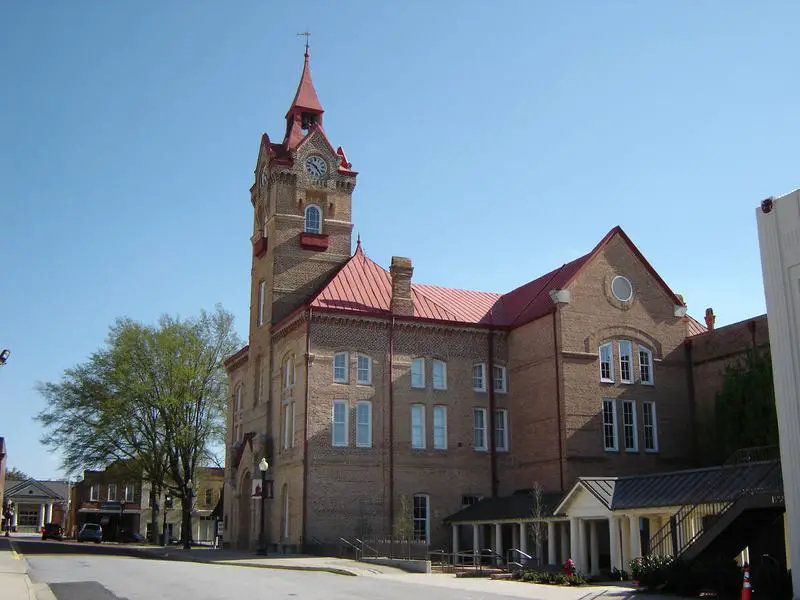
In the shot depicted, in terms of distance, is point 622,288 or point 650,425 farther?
point 622,288

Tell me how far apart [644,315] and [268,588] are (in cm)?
2696

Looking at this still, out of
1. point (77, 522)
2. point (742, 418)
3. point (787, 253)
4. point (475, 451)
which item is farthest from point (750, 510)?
point (77, 522)

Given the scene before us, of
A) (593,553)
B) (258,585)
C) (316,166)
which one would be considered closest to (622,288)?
(593,553)

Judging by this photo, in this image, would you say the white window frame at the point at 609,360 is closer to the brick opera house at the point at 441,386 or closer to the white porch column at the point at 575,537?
the brick opera house at the point at 441,386

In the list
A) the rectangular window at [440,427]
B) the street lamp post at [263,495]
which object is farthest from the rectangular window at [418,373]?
the street lamp post at [263,495]

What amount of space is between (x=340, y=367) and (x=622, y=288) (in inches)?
565

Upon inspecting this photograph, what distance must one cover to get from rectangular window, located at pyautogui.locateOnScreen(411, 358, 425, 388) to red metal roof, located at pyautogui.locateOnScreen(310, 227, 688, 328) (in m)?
2.19

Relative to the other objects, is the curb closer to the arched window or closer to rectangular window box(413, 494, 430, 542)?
rectangular window box(413, 494, 430, 542)

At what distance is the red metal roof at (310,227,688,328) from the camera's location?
4162 centimetres

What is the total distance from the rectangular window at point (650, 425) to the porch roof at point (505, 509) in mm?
6377

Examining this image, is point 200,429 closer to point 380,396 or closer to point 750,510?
point 380,396

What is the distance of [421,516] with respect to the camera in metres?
40.4

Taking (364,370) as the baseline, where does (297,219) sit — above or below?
above

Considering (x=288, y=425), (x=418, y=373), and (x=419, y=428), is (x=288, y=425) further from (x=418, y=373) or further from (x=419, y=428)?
(x=418, y=373)
